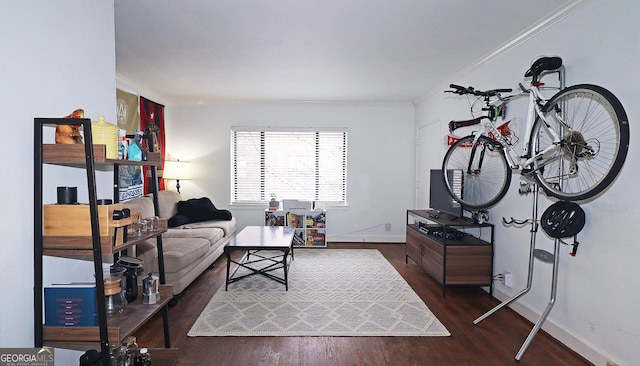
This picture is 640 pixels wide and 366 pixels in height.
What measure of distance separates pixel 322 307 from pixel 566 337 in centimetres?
194

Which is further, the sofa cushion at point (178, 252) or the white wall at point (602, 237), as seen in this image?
the sofa cushion at point (178, 252)

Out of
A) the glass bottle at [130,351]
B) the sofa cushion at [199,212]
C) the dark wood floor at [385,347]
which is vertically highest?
the sofa cushion at [199,212]

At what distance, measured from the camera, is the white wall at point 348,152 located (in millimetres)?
5617

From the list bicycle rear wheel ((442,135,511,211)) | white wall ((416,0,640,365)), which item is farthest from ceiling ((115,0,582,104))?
bicycle rear wheel ((442,135,511,211))

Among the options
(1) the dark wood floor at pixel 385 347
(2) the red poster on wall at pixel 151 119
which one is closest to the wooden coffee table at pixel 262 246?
(1) the dark wood floor at pixel 385 347

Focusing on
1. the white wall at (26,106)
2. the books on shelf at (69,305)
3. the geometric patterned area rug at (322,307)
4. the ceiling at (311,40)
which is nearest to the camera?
the white wall at (26,106)

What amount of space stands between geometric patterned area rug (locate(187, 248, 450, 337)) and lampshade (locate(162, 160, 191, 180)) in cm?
229

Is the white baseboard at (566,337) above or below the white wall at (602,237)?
below

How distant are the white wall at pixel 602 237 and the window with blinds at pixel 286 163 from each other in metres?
3.37

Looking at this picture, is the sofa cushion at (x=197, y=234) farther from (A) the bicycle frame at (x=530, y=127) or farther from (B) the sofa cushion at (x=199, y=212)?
(A) the bicycle frame at (x=530, y=127)

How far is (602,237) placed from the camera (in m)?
2.11

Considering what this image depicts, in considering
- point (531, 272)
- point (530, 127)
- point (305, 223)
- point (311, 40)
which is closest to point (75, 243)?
point (311, 40)

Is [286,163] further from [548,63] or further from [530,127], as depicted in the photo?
[548,63]

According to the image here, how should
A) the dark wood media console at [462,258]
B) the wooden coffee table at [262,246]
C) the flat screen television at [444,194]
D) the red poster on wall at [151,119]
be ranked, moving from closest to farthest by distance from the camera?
the dark wood media console at [462,258]
the wooden coffee table at [262,246]
the flat screen television at [444,194]
the red poster on wall at [151,119]
